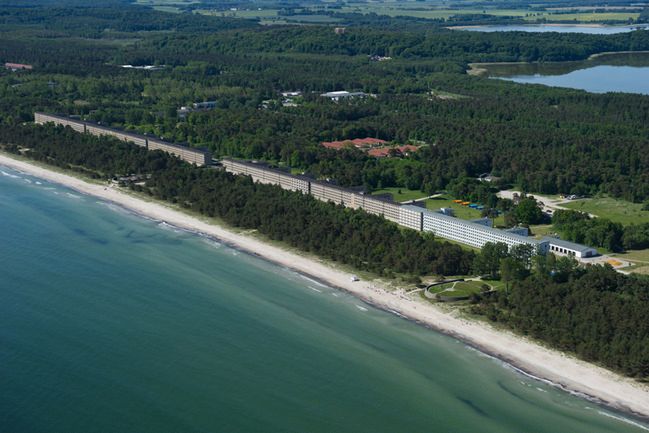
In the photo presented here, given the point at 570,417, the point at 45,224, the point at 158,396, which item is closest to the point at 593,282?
the point at 570,417

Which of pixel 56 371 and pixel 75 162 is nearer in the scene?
pixel 56 371

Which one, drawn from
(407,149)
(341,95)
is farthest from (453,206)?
A: (341,95)

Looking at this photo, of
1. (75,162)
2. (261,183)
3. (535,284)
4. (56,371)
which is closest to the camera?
(56,371)

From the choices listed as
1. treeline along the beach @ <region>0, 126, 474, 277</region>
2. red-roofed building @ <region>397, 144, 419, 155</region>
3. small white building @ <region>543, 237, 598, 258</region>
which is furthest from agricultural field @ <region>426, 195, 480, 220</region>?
red-roofed building @ <region>397, 144, 419, 155</region>

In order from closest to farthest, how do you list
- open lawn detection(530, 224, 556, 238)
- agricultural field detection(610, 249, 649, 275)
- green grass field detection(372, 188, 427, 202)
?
agricultural field detection(610, 249, 649, 275) < open lawn detection(530, 224, 556, 238) < green grass field detection(372, 188, 427, 202)

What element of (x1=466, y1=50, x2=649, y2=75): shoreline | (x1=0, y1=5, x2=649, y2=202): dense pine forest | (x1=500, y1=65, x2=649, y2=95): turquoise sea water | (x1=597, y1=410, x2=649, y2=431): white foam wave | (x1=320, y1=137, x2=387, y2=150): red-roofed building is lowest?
(x1=597, y1=410, x2=649, y2=431): white foam wave

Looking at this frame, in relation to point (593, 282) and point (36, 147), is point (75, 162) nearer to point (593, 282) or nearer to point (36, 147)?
point (36, 147)

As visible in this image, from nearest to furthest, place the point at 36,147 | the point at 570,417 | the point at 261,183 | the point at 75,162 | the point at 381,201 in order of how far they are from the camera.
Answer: the point at 570,417 → the point at 381,201 → the point at 261,183 → the point at 75,162 → the point at 36,147

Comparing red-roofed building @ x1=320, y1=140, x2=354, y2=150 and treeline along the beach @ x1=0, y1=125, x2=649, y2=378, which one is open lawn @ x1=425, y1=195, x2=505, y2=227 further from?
red-roofed building @ x1=320, y1=140, x2=354, y2=150
